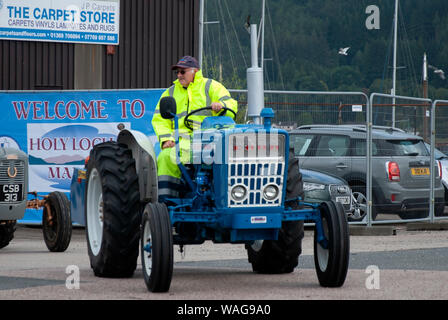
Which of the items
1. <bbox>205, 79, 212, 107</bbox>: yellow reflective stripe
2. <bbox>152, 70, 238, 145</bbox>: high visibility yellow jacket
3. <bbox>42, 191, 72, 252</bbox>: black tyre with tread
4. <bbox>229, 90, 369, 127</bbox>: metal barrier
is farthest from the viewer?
<bbox>229, 90, 369, 127</bbox>: metal barrier

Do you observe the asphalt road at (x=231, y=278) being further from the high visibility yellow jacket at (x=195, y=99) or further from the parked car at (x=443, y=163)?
the parked car at (x=443, y=163)

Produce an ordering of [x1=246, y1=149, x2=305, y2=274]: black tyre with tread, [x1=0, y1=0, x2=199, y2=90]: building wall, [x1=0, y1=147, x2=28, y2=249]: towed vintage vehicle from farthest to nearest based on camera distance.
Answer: [x1=0, y1=0, x2=199, y2=90]: building wall
[x1=0, y1=147, x2=28, y2=249]: towed vintage vehicle
[x1=246, y1=149, x2=305, y2=274]: black tyre with tread

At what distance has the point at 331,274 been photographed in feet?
29.1

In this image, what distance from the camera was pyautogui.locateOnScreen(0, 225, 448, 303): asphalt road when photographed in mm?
8406

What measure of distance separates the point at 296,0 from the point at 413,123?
106 metres

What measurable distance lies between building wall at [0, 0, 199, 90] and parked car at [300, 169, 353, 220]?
680 centimetres

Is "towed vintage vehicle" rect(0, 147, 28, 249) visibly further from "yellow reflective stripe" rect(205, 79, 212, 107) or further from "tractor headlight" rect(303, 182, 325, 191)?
"tractor headlight" rect(303, 182, 325, 191)

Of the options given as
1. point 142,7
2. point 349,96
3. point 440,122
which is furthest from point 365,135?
point 142,7

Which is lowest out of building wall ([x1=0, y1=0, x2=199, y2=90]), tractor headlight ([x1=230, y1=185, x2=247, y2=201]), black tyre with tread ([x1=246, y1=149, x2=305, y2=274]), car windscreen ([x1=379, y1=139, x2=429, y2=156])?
black tyre with tread ([x1=246, y1=149, x2=305, y2=274])

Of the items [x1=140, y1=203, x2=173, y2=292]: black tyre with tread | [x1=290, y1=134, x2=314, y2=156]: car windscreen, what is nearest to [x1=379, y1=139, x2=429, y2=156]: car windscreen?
[x1=290, y1=134, x2=314, y2=156]: car windscreen

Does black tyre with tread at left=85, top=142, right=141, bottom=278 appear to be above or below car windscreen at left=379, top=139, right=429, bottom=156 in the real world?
below

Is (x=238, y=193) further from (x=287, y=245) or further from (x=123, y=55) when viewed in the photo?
(x=123, y=55)

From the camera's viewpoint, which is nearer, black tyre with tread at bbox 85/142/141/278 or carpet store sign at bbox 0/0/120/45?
black tyre with tread at bbox 85/142/141/278

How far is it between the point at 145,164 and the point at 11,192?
4.76m
